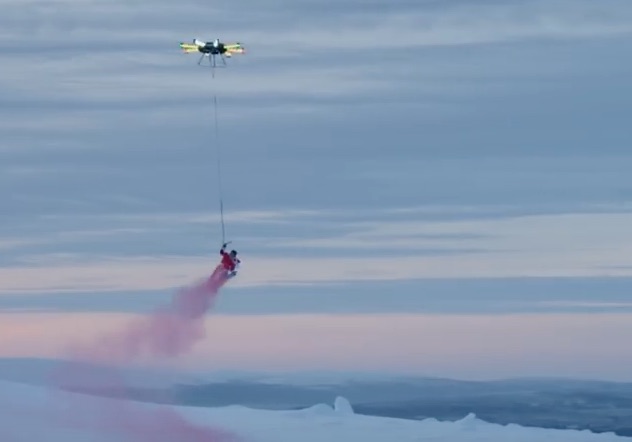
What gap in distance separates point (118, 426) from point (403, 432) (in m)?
16.1

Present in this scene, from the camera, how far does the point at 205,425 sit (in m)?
135

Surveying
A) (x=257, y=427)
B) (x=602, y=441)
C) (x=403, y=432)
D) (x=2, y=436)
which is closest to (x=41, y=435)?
(x=2, y=436)

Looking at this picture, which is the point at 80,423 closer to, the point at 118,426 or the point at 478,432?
the point at 118,426

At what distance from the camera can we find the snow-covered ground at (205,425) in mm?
133625

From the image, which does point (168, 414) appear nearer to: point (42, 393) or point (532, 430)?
point (42, 393)

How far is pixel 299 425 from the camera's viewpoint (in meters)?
136

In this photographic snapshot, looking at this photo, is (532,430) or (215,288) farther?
(532,430)

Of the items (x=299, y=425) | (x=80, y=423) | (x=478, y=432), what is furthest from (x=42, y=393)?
(x=478, y=432)

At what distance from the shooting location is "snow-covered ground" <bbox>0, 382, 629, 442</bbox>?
13362cm

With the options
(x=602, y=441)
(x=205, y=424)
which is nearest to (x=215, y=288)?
(x=205, y=424)

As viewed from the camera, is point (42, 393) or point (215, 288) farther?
point (42, 393)

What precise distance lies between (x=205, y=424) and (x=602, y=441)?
2225 centimetres

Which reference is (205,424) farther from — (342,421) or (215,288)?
(215,288)

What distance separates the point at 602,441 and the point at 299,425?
55.9 ft
